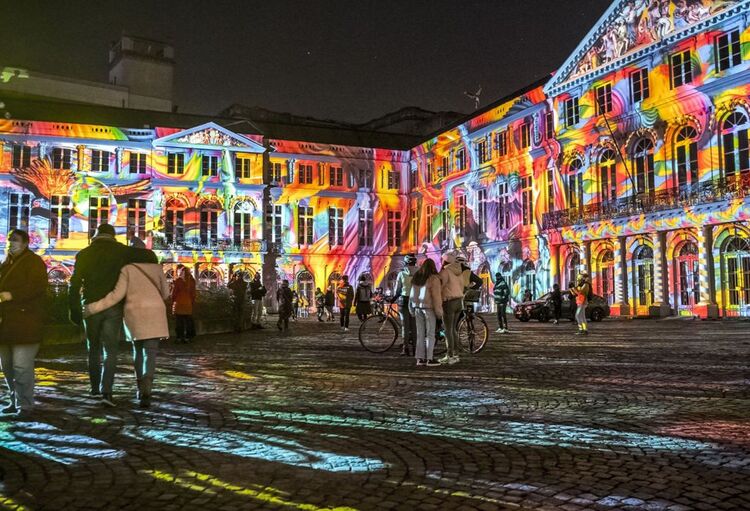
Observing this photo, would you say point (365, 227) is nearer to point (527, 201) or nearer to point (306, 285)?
point (306, 285)

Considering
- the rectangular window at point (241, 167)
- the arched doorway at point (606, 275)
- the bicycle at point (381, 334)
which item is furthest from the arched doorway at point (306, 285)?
the bicycle at point (381, 334)

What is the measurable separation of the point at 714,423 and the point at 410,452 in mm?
2841

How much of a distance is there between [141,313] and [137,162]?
136ft

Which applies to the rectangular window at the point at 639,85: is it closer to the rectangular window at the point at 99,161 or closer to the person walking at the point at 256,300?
the person walking at the point at 256,300

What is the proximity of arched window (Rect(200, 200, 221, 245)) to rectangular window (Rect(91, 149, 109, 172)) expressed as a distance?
676 cm

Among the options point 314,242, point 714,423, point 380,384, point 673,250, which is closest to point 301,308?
point 314,242

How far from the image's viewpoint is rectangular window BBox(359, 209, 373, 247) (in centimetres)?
5094

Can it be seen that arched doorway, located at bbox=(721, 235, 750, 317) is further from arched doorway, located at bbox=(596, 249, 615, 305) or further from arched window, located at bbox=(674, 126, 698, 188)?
arched doorway, located at bbox=(596, 249, 615, 305)

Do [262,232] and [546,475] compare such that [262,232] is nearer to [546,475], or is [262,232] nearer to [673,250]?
[673,250]

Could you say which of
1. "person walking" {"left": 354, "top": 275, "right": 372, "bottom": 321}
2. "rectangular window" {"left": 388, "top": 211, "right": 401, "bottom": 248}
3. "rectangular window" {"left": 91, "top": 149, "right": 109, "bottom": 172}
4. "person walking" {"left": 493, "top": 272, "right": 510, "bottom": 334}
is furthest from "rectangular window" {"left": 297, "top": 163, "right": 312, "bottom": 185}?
"person walking" {"left": 354, "top": 275, "right": 372, "bottom": 321}

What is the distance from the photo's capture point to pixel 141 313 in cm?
671

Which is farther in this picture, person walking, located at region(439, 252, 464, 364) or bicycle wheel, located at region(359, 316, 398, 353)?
bicycle wheel, located at region(359, 316, 398, 353)

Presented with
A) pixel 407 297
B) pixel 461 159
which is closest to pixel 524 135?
pixel 461 159

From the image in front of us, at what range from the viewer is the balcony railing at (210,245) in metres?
45.2
